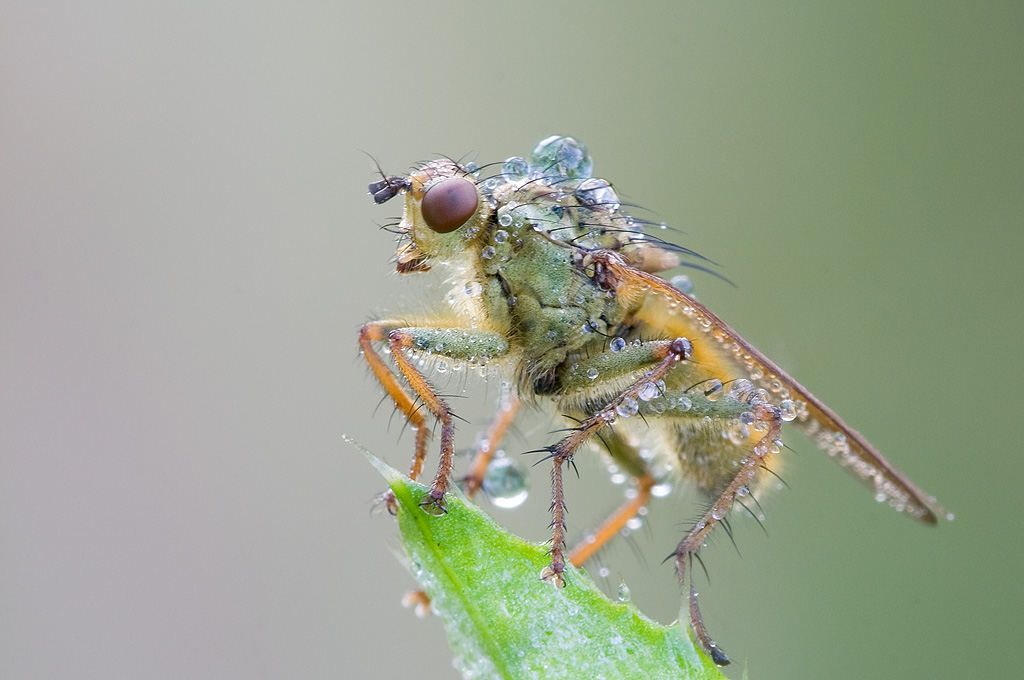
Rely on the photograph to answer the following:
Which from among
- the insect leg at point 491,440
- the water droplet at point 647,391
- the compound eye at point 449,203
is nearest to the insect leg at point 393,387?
the compound eye at point 449,203

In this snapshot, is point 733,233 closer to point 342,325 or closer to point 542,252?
point 342,325

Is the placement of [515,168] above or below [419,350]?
above

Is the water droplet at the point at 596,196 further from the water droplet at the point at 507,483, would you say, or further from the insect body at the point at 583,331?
the water droplet at the point at 507,483

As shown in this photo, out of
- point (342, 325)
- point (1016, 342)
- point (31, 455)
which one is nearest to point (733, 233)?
point (1016, 342)

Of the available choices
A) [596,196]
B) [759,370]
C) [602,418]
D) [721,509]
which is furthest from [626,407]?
[596,196]

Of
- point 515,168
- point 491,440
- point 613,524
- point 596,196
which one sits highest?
point 515,168

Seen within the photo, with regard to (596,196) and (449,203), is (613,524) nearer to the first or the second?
(596,196)

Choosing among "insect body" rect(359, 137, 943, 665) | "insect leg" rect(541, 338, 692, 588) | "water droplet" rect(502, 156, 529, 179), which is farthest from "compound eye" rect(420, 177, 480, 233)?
"insect leg" rect(541, 338, 692, 588)
